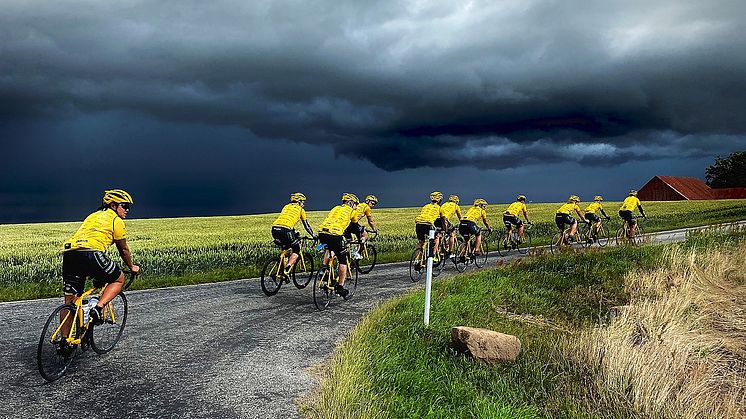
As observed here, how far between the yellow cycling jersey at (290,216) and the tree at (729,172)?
96.8m

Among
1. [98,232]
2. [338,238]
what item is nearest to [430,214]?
[338,238]

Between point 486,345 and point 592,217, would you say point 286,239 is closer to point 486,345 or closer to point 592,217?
point 486,345

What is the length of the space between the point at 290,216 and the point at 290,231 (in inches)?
13.5

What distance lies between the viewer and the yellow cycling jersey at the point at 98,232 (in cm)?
679

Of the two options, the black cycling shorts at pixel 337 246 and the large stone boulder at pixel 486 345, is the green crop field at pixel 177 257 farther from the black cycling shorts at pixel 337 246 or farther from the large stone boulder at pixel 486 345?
the large stone boulder at pixel 486 345

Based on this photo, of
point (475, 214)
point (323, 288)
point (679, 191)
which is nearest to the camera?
point (323, 288)

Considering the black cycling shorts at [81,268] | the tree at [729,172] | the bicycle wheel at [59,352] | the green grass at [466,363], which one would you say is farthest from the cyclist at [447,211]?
the tree at [729,172]

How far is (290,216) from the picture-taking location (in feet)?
39.1

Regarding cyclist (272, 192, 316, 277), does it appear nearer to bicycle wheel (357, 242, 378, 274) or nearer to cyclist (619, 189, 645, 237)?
bicycle wheel (357, 242, 378, 274)

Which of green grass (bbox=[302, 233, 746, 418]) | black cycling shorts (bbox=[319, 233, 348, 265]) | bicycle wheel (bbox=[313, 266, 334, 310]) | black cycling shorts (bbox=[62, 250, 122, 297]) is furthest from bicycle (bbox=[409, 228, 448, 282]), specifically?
black cycling shorts (bbox=[62, 250, 122, 297])

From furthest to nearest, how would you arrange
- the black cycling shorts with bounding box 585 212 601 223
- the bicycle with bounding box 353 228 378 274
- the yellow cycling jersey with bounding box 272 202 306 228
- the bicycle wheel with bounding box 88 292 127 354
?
the black cycling shorts with bounding box 585 212 601 223 < the bicycle with bounding box 353 228 378 274 < the yellow cycling jersey with bounding box 272 202 306 228 < the bicycle wheel with bounding box 88 292 127 354

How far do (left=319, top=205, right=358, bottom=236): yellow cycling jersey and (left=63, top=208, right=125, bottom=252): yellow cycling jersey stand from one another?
14.8ft

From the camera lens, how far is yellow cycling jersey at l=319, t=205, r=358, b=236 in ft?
35.6

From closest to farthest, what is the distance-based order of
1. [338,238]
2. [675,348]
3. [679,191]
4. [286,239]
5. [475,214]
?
1. [675,348]
2. [338,238]
3. [286,239]
4. [475,214]
5. [679,191]
